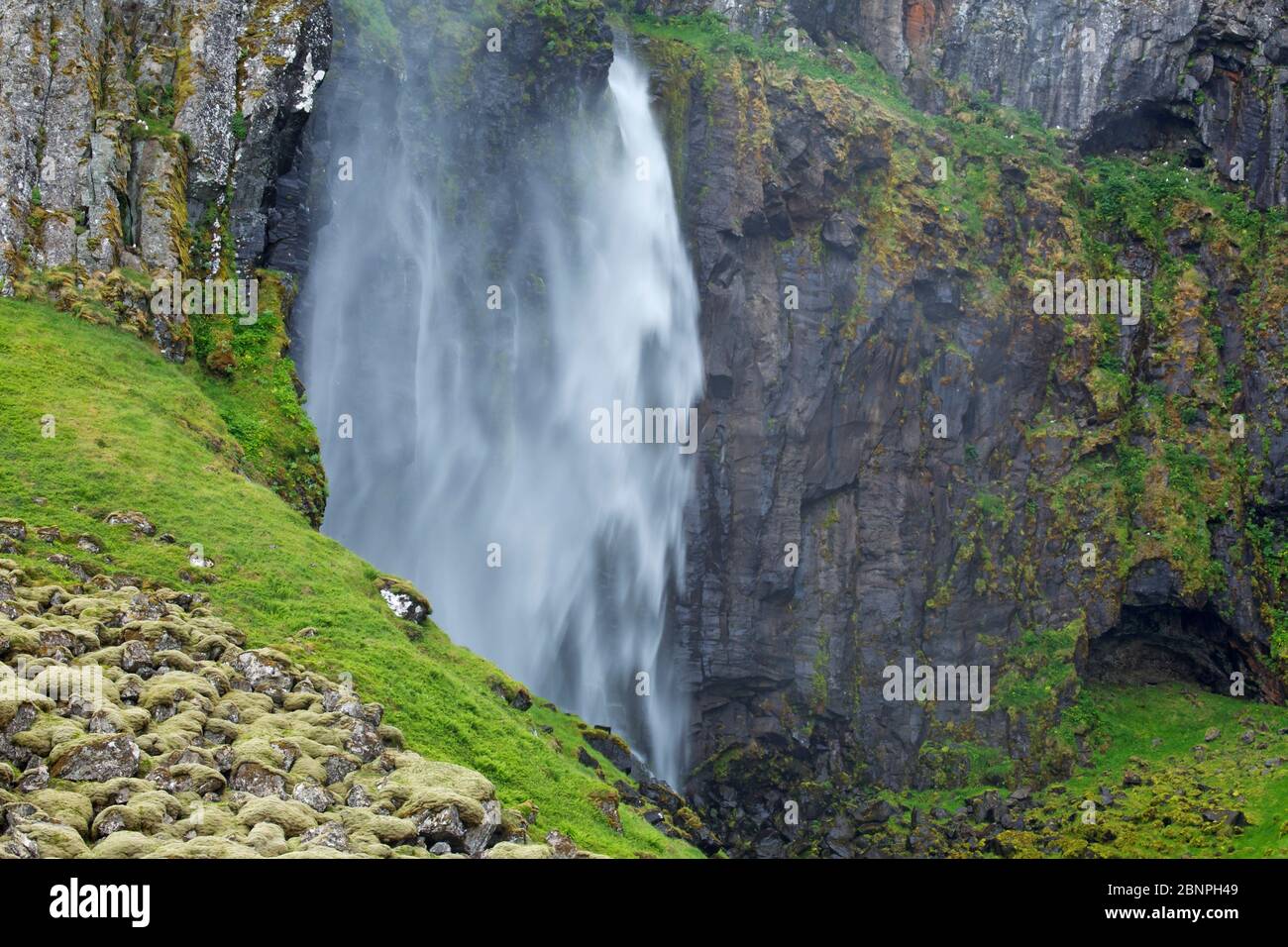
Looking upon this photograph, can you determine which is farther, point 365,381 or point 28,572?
point 365,381

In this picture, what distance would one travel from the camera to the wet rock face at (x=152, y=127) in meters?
30.9

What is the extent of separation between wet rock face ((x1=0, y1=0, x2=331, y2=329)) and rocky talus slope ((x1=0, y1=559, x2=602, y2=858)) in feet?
44.9

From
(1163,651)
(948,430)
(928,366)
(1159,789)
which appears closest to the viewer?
(1159,789)

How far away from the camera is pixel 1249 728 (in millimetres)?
44469

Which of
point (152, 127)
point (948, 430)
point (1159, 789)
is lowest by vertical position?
point (1159, 789)

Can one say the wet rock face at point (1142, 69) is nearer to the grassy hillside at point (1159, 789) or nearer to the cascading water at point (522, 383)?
the cascading water at point (522, 383)

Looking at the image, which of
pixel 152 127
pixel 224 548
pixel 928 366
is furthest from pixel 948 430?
pixel 224 548

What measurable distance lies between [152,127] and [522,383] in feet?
51.5

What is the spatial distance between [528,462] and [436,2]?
16259 millimetres

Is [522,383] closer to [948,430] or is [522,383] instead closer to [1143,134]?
[948,430]

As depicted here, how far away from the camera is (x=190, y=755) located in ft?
50.4

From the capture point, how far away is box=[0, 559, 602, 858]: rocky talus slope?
536 inches
